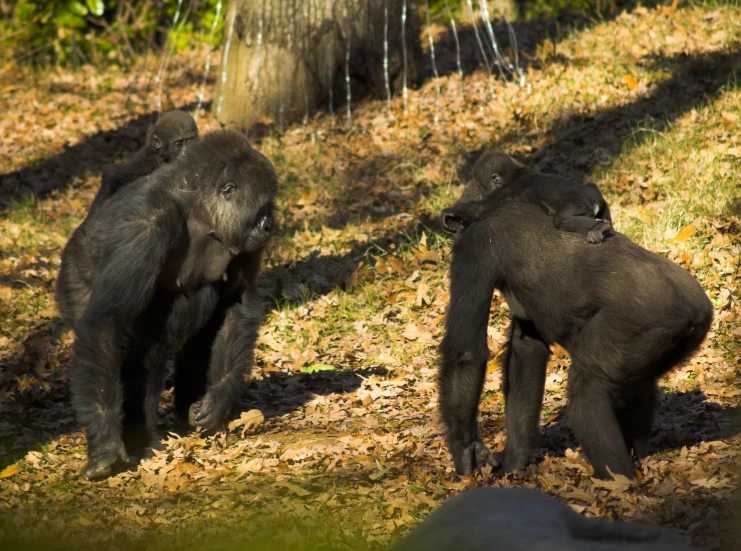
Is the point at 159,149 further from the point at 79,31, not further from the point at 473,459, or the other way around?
the point at 79,31

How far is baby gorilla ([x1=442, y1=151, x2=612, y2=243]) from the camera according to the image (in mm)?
5012

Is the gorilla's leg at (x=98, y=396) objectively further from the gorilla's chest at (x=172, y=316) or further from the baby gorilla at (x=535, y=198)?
the baby gorilla at (x=535, y=198)

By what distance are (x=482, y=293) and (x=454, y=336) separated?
0.99 feet

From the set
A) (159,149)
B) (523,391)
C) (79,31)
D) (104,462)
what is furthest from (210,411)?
(79,31)

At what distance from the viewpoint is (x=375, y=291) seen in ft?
29.0

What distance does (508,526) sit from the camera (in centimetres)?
319

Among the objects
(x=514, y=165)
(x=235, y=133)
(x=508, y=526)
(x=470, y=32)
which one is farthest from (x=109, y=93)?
(x=508, y=526)

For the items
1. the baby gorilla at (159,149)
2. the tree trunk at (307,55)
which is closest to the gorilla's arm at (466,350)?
the baby gorilla at (159,149)

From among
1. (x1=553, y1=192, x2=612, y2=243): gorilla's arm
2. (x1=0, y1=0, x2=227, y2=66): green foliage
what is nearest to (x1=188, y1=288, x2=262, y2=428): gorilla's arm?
(x1=553, y1=192, x2=612, y2=243): gorilla's arm

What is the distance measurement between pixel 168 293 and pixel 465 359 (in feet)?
7.37

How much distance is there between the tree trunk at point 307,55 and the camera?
Result: 41.7 ft

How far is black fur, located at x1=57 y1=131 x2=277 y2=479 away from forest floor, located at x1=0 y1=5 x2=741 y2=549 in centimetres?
37

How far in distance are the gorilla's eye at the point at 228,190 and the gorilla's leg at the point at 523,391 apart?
6.86 ft

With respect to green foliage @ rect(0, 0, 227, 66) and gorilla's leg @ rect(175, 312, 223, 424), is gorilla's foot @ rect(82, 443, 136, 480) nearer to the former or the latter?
gorilla's leg @ rect(175, 312, 223, 424)
